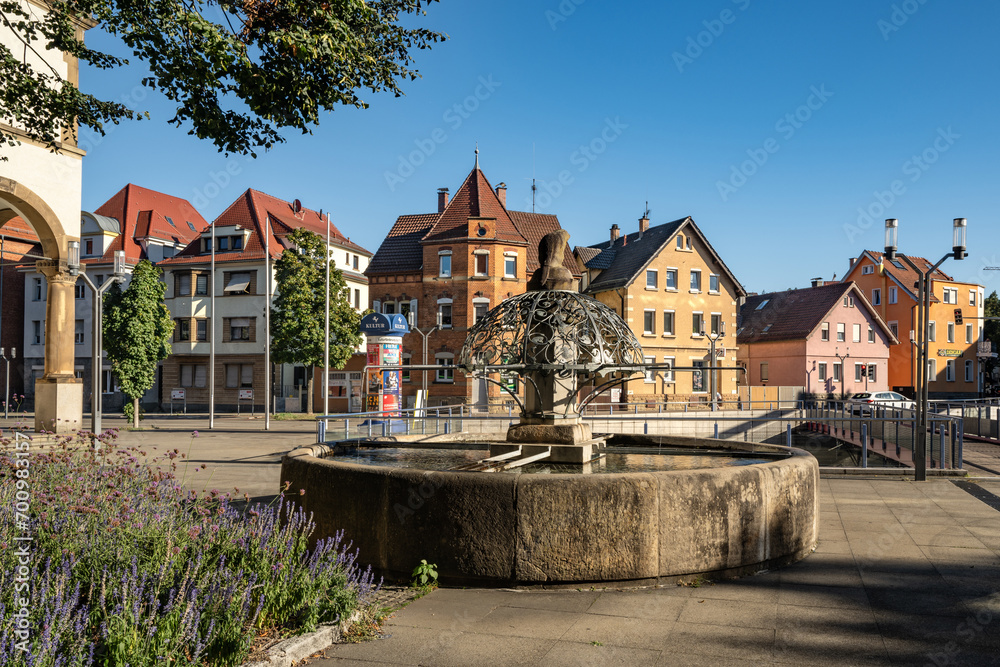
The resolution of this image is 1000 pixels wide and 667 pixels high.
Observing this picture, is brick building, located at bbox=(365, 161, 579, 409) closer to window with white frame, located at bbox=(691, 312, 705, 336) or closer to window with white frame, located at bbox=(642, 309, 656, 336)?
window with white frame, located at bbox=(642, 309, 656, 336)

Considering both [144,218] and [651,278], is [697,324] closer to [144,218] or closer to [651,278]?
[651,278]

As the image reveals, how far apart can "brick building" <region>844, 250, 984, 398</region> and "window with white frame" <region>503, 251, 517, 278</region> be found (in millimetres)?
34784

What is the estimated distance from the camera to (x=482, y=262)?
156 feet

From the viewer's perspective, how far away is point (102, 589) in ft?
14.4

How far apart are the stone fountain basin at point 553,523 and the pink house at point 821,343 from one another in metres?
53.0

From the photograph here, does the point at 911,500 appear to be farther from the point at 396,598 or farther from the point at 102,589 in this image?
the point at 102,589

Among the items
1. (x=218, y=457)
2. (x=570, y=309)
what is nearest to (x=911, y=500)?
(x=570, y=309)

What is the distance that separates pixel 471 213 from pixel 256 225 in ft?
50.7

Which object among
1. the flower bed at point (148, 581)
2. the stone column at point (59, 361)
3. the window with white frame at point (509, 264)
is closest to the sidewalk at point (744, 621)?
the flower bed at point (148, 581)

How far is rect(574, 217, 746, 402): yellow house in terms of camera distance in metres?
48.1

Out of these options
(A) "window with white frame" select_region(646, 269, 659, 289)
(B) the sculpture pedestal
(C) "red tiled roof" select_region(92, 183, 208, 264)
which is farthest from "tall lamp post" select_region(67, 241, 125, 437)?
(A) "window with white frame" select_region(646, 269, 659, 289)

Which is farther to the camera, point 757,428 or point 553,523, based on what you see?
point 757,428

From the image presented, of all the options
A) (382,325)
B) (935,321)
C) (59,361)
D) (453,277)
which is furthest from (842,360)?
(59,361)

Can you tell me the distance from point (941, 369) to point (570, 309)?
68.9 meters
